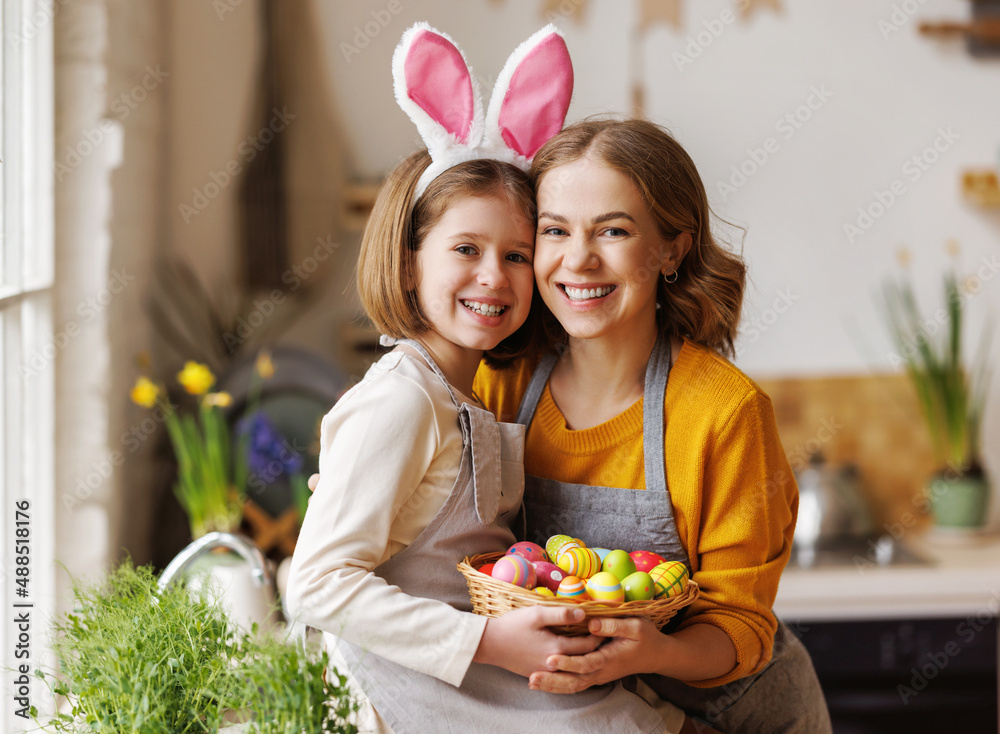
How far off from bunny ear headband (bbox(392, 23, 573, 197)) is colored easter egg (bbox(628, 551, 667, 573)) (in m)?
0.55

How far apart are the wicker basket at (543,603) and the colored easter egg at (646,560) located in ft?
0.25

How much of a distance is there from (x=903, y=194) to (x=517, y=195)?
217 cm

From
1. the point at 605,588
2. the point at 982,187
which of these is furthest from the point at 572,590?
the point at 982,187

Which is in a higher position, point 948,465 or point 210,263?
point 210,263

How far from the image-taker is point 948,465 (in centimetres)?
279

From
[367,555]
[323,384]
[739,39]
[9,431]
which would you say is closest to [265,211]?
[323,384]

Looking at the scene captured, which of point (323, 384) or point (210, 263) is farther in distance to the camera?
point (210, 263)

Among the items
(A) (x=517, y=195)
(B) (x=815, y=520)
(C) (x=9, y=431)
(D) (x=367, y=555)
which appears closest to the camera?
(D) (x=367, y=555)

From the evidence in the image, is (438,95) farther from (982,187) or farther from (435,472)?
(982,187)

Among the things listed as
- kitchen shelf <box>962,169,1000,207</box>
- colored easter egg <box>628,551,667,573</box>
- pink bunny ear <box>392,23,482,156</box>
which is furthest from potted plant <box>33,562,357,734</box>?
kitchen shelf <box>962,169,1000,207</box>

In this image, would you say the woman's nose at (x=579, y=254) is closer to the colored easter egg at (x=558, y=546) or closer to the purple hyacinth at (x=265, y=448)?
the colored easter egg at (x=558, y=546)

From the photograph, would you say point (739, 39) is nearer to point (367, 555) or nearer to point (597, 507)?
point (597, 507)

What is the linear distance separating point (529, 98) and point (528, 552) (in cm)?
61

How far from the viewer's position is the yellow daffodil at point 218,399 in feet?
7.32
